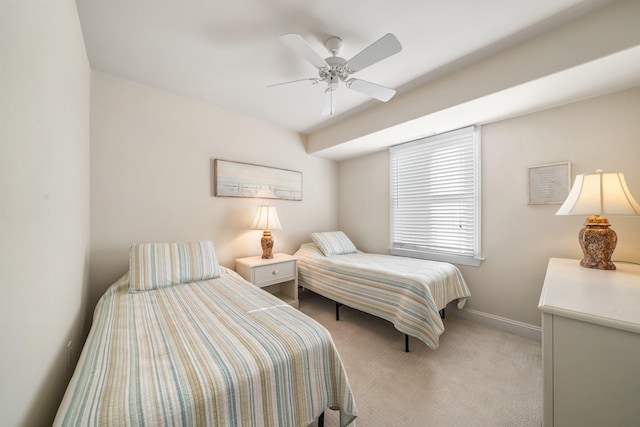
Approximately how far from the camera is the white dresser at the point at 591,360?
0.75 m

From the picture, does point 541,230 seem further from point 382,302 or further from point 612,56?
point 382,302

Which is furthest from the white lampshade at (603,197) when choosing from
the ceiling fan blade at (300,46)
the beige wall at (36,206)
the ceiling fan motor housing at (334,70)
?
the beige wall at (36,206)

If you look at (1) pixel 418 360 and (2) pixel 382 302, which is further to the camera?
(2) pixel 382 302

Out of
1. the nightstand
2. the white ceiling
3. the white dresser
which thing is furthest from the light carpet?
the white ceiling

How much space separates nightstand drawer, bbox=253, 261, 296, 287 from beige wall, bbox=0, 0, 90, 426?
1.39 m

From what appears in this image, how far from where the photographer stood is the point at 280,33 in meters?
1.58

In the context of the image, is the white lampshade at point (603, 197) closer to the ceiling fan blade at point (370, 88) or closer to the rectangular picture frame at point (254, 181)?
the ceiling fan blade at point (370, 88)

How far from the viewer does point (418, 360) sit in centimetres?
185

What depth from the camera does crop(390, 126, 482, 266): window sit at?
2.52m

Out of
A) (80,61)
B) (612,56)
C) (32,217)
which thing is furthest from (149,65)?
(612,56)

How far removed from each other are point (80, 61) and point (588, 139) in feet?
13.0

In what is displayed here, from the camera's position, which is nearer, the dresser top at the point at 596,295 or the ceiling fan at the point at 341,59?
the dresser top at the point at 596,295

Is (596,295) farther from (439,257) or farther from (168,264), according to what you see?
(168,264)

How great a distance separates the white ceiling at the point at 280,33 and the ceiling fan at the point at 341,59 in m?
0.16
